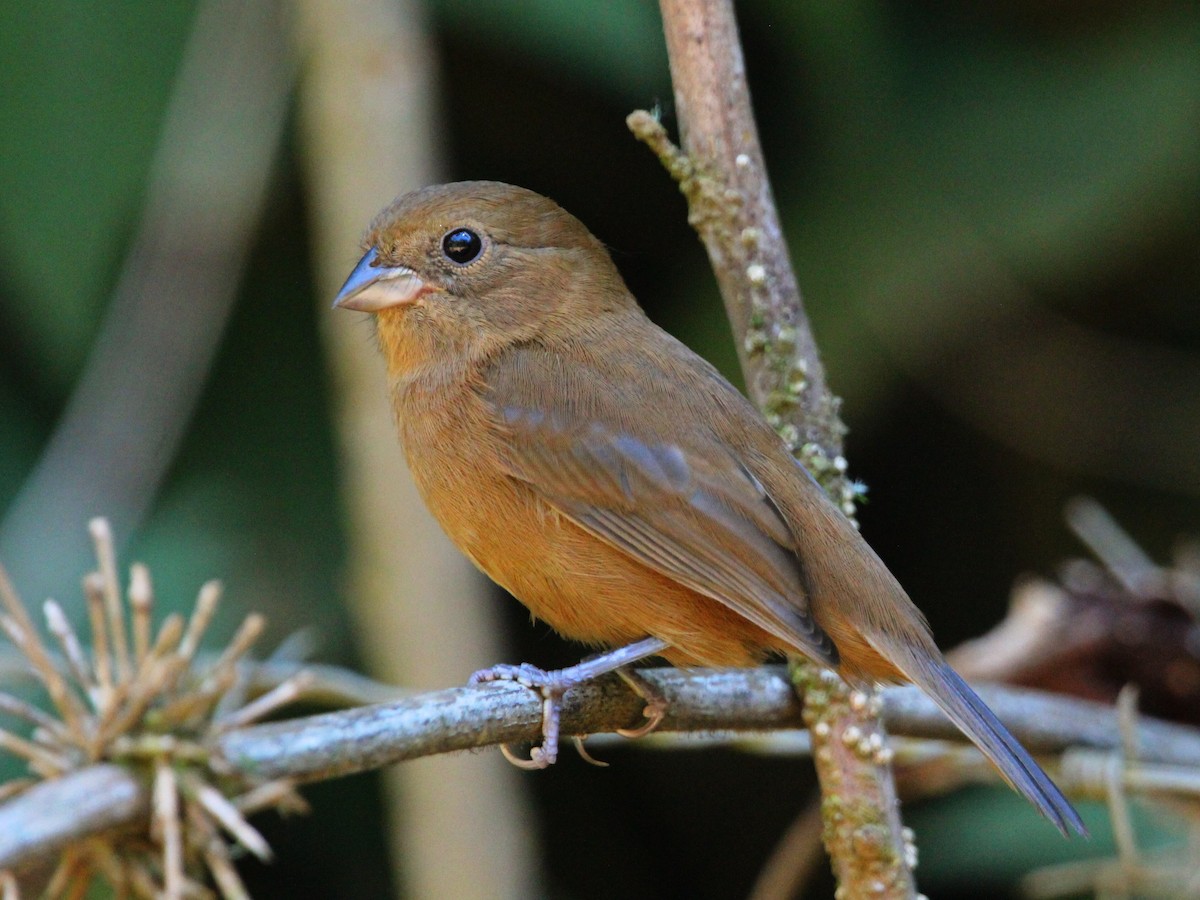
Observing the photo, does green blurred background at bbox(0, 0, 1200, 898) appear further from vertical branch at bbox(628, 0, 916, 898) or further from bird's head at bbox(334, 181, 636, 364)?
vertical branch at bbox(628, 0, 916, 898)

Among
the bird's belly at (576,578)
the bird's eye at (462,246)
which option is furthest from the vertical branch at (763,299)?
the bird's eye at (462,246)

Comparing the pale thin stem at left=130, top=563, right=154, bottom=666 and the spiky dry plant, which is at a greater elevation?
the pale thin stem at left=130, top=563, right=154, bottom=666

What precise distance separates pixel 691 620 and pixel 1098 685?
1589 millimetres

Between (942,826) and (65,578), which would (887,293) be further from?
(65,578)

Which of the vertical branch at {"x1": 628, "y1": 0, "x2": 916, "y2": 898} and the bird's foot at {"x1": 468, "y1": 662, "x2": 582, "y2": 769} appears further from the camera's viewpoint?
the vertical branch at {"x1": 628, "y1": 0, "x2": 916, "y2": 898}

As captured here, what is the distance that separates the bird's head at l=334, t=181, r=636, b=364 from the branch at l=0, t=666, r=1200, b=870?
815 mm

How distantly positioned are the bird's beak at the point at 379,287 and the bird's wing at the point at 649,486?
31 centimetres

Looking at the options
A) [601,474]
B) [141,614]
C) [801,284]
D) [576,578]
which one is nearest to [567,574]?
[576,578]

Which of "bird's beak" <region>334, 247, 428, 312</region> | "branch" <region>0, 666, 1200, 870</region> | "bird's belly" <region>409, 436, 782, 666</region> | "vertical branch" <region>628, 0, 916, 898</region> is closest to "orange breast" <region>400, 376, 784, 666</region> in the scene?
"bird's belly" <region>409, 436, 782, 666</region>

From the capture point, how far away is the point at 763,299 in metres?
2.50

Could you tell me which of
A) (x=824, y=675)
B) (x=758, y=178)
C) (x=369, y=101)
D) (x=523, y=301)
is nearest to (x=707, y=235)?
(x=758, y=178)

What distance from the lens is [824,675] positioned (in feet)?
8.56

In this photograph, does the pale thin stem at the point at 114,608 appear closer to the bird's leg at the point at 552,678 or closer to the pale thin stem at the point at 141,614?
the pale thin stem at the point at 141,614

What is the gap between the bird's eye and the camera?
2.99m
